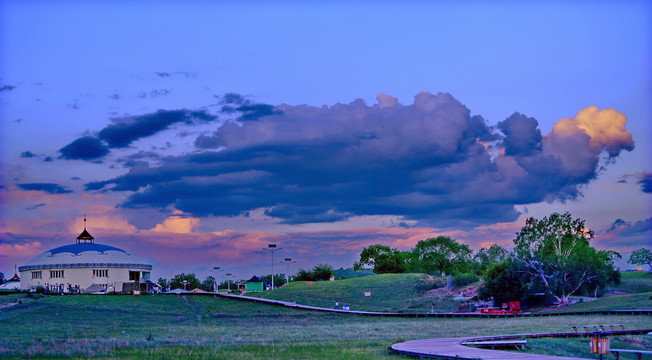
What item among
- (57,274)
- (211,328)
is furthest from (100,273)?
→ (211,328)

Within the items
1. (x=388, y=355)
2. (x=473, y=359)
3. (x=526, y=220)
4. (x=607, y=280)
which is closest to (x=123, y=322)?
(x=388, y=355)

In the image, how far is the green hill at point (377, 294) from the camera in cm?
9294

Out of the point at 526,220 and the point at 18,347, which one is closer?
the point at 18,347

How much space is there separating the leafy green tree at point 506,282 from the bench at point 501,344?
52.5 meters

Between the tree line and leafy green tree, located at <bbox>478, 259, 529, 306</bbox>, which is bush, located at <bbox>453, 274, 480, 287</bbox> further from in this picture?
leafy green tree, located at <bbox>478, 259, 529, 306</bbox>

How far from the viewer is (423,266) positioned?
6654 inches

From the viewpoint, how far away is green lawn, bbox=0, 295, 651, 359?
90.0 ft

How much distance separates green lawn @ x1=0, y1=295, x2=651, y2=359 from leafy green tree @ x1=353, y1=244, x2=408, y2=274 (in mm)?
87066

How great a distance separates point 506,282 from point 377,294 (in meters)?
29.6

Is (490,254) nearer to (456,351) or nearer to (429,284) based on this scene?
(429,284)

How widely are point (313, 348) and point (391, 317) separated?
140ft

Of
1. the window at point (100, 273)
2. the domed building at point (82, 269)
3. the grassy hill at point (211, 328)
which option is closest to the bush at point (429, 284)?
the grassy hill at point (211, 328)

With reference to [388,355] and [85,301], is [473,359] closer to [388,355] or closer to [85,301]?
[388,355]

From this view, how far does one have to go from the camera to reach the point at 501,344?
2859cm
